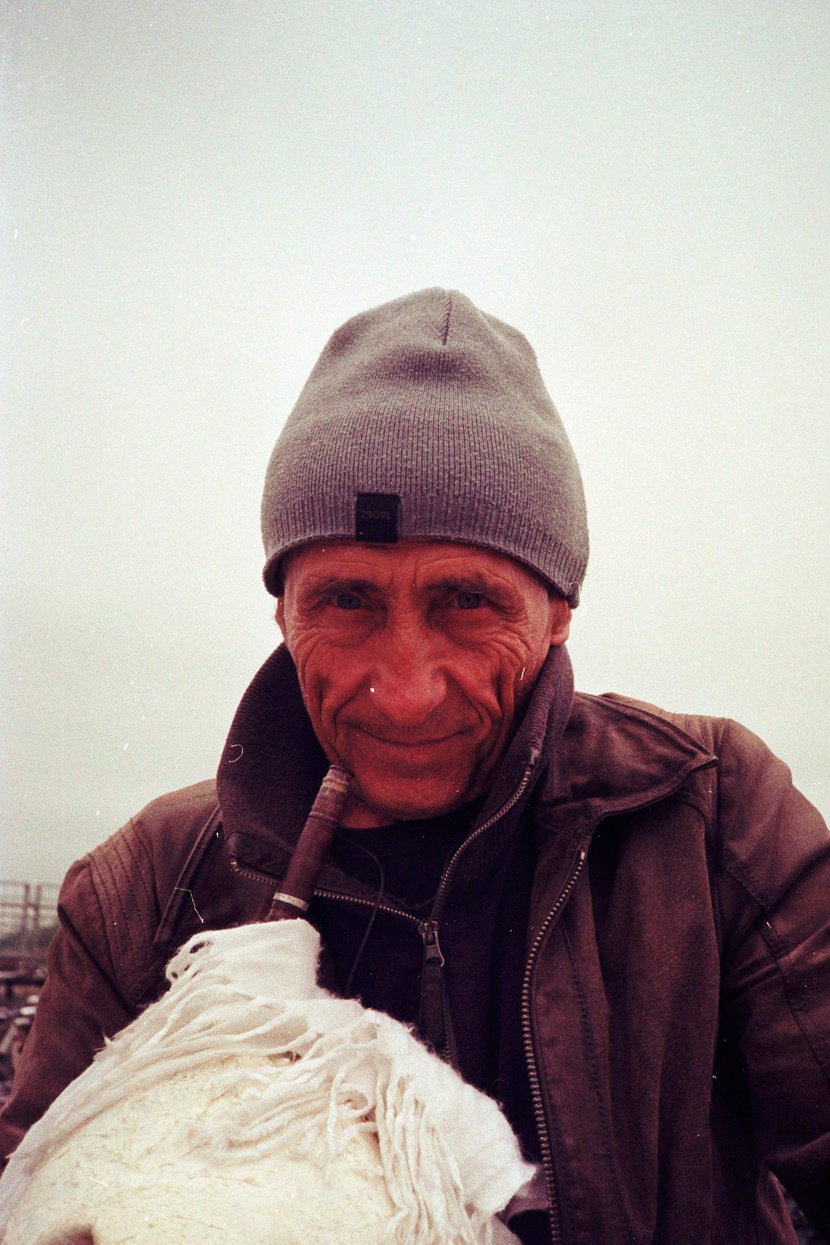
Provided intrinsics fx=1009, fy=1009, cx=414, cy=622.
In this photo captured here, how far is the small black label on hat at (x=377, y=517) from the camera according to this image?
1857 mm

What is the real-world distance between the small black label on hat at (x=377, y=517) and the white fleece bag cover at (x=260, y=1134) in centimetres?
72

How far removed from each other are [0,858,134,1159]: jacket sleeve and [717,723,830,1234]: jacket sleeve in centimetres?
123

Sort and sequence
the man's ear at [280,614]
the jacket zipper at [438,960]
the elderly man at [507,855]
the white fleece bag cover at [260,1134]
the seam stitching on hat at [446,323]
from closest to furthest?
the white fleece bag cover at [260,1134]
the elderly man at [507,855]
the jacket zipper at [438,960]
the seam stitching on hat at [446,323]
the man's ear at [280,614]

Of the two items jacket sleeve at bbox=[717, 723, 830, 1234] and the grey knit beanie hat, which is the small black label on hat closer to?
the grey knit beanie hat

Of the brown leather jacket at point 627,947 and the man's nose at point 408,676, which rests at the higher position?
the man's nose at point 408,676

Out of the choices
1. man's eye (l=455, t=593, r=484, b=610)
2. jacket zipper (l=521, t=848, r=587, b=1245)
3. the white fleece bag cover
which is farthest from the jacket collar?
the white fleece bag cover

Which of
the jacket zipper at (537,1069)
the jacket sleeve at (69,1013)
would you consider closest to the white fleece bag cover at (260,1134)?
the jacket zipper at (537,1069)

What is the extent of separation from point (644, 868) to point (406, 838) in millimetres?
469

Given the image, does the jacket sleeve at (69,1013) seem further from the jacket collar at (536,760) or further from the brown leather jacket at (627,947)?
the jacket collar at (536,760)

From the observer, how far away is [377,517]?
73.5 inches

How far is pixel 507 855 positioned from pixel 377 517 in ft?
2.29

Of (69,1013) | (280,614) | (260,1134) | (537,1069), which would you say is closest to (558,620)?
(280,614)

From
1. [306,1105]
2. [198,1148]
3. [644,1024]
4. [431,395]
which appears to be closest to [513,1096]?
[644,1024]

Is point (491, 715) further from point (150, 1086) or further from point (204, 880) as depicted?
point (150, 1086)
